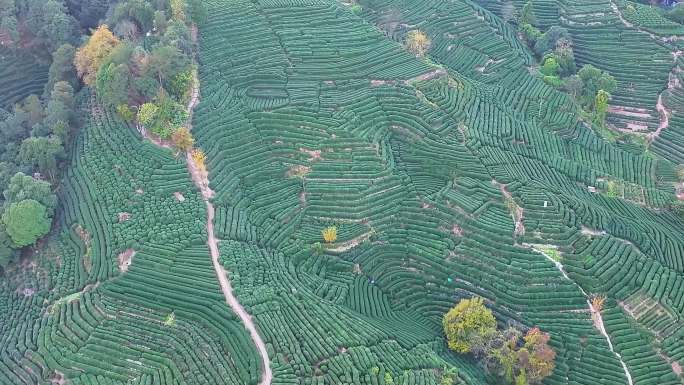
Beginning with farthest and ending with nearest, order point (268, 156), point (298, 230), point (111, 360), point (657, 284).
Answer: point (268, 156) → point (298, 230) → point (657, 284) → point (111, 360)

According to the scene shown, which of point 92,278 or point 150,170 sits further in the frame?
point 150,170

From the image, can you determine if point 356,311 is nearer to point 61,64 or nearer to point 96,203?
point 96,203

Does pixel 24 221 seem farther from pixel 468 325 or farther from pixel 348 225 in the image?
pixel 468 325

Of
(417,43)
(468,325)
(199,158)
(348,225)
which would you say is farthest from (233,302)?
(417,43)

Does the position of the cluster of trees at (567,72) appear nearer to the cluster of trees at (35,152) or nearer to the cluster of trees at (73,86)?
the cluster of trees at (73,86)

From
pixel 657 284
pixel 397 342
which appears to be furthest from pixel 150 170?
pixel 657 284

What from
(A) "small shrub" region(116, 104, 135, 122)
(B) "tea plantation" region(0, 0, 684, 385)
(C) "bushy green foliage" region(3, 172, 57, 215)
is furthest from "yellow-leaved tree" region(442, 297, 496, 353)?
(C) "bushy green foliage" region(3, 172, 57, 215)
